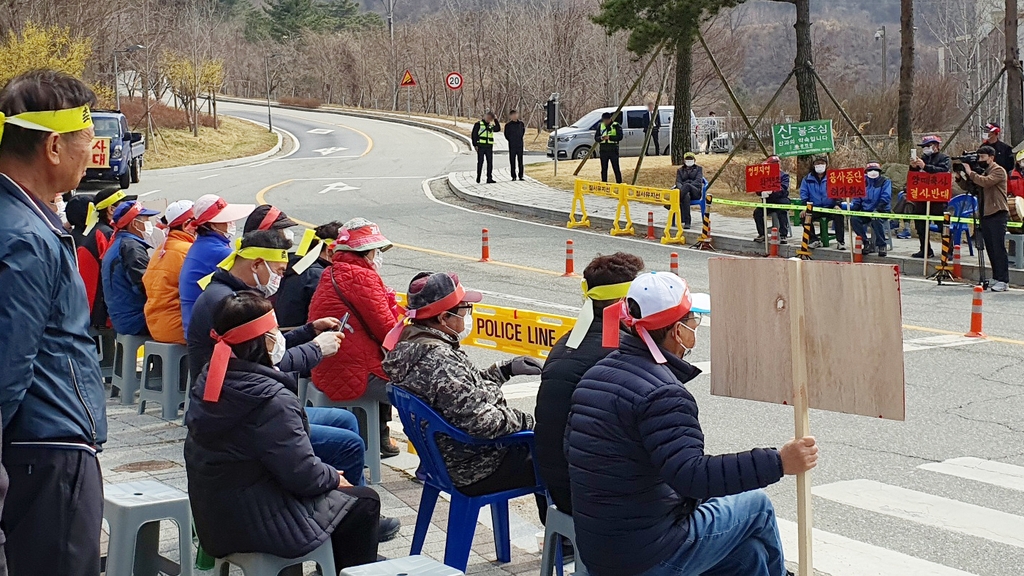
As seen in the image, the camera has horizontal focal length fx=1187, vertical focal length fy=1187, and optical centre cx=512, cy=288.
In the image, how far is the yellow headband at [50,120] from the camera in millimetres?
3475

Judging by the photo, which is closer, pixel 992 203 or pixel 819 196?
pixel 992 203

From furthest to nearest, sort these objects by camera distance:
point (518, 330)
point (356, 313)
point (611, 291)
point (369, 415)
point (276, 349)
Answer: point (518, 330) → point (369, 415) → point (356, 313) → point (611, 291) → point (276, 349)

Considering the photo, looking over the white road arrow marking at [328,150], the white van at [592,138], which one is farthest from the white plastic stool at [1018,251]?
the white road arrow marking at [328,150]

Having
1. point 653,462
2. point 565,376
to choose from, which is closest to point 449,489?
point 565,376

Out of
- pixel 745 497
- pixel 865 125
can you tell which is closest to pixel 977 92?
pixel 865 125

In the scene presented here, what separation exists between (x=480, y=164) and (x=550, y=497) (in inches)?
1019

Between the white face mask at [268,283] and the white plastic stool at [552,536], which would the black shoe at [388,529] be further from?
the white face mask at [268,283]

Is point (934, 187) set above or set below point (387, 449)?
above

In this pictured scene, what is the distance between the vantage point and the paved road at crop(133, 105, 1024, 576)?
270 inches

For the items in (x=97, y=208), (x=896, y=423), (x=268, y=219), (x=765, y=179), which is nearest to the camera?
(x=268, y=219)

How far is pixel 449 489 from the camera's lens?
19.8 feet

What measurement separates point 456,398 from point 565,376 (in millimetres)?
600

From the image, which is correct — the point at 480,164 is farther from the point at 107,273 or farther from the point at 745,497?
the point at 745,497

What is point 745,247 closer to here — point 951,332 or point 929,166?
point 929,166
